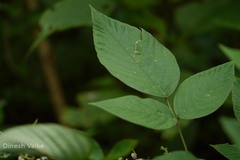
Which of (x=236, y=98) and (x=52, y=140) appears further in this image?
(x=236, y=98)

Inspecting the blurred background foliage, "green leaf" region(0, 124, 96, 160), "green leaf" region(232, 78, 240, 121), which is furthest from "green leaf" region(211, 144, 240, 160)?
the blurred background foliage

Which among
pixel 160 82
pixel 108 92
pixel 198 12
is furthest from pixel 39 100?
pixel 160 82

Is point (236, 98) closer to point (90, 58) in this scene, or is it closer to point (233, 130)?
point (233, 130)

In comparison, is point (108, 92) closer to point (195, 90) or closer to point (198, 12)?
point (198, 12)

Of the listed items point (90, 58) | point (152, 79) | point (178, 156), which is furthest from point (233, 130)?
point (90, 58)

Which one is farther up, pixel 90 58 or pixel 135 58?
pixel 135 58

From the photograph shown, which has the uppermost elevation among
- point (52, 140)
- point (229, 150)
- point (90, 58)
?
point (52, 140)

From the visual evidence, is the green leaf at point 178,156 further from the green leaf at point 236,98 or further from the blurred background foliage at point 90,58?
the blurred background foliage at point 90,58

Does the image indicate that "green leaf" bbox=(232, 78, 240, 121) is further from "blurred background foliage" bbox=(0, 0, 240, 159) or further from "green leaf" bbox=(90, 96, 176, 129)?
"blurred background foliage" bbox=(0, 0, 240, 159)
